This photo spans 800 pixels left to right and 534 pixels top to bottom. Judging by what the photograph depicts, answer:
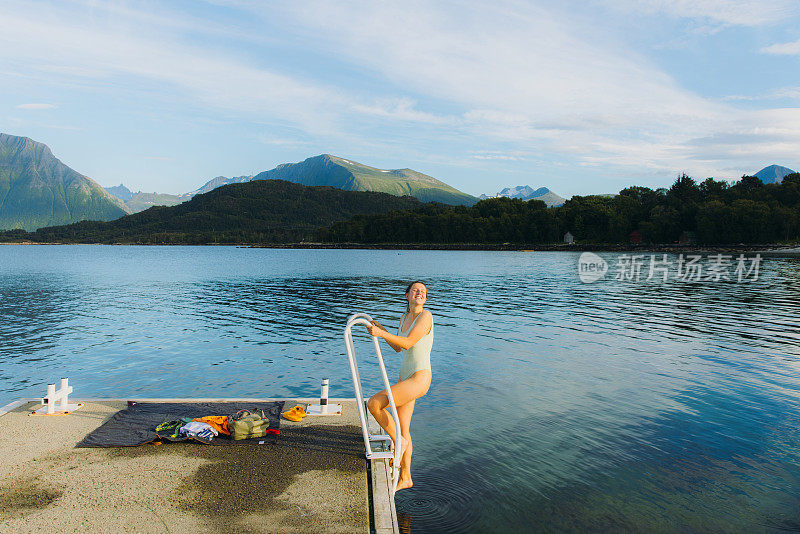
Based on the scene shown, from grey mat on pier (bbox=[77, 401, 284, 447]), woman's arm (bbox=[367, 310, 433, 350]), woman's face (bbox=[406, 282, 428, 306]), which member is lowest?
grey mat on pier (bbox=[77, 401, 284, 447])

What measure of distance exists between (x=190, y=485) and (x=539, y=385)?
12.0 meters

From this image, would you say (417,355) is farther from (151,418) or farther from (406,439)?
(151,418)

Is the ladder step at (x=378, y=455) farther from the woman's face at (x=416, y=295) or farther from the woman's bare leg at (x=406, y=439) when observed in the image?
the woman's face at (x=416, y=295)

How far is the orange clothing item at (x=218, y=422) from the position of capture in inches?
358

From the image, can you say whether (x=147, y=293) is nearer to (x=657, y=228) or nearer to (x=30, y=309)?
(x=30, y=309)

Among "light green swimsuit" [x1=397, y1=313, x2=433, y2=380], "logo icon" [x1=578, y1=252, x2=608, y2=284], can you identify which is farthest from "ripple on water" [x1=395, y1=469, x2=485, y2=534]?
"logo icon" [x1=578, y1=252, x2=608, y2=284]

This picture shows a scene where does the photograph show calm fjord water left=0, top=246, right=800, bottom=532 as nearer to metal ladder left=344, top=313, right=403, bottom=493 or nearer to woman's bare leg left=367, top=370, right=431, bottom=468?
metal ladder left=344, top=313, right=403, bottom=493

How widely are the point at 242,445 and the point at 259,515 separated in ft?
7.82

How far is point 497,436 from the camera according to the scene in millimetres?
12180

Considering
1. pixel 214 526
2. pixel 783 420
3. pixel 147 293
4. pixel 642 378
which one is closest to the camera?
pixel 214 526

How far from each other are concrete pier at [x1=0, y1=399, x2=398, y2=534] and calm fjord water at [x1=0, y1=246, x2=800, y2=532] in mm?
1532

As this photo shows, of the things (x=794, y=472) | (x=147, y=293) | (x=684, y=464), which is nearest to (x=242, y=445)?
(x=684, y=464)

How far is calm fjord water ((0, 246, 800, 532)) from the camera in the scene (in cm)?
907

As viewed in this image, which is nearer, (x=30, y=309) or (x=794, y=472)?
(x=794, y=472)
